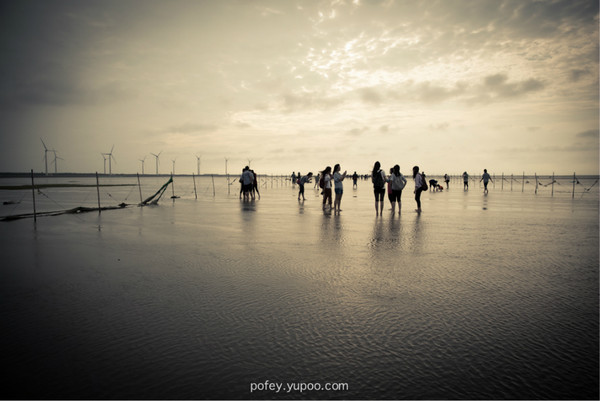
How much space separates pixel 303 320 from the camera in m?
3.96

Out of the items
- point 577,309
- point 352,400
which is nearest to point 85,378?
point 352,400

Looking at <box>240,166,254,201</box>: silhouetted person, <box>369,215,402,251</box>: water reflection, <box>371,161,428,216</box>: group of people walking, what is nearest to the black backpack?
<box>371,161,428,216</box>: group of people walking

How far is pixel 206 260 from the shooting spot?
7.04 meters

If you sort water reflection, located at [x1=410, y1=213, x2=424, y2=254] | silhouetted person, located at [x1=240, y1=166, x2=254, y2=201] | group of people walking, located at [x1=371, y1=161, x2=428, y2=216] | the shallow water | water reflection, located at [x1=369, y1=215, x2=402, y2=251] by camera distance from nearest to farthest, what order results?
the shallow water → water reflection, located at [x1=410, y1=213, x2=424, y2=254] → water reflection, located at [x1=369, y1=215, x2=402, y2=251] → group of people walking, located at [x1=371, y1=161, x2=428, y2=216] → silhouetted person, located at [x1=240, y1=166, x2=254, y2=201]

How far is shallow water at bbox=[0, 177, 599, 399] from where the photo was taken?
280cm

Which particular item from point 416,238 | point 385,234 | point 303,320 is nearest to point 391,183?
point 385,234

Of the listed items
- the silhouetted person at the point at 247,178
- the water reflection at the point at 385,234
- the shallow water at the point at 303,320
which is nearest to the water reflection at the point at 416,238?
the shallow water at the point at 303,320

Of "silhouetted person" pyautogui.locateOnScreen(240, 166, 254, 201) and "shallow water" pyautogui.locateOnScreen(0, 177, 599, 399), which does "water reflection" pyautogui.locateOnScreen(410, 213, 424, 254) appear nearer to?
"shallow water" pyautogui.locateOnScreen(0, 177, 599, 399)

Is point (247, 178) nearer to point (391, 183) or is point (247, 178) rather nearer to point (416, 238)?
point (391, 183)

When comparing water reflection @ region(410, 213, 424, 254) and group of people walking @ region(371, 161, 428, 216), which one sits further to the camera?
group of people walking @ region(371, 161, 428, 216)

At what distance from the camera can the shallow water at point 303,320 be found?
2.80m

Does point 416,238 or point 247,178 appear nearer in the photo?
point 416,238

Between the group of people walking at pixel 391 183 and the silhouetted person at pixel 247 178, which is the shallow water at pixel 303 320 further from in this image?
the silhouetted person at pixel 247 178

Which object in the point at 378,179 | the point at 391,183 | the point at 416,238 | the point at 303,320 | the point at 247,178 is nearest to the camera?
the point at 303,320
